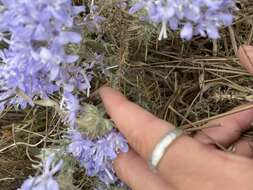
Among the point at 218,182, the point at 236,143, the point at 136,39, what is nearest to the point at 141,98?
the point at 136,39

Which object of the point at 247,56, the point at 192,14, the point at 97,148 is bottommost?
the point at 97,148

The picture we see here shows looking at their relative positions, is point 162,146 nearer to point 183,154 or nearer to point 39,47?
point 183,154

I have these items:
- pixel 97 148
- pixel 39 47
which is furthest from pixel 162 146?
pixel 39 47

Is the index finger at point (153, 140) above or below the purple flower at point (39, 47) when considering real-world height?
below

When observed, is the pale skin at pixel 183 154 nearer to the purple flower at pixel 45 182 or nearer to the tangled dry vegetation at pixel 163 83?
the tangled dry vegetation at pixel 163 83

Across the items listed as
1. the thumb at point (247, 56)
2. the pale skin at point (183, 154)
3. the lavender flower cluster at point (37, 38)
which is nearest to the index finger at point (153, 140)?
the pale skin at point (183, 154)

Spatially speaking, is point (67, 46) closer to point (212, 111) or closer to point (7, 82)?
point (7, 82)
